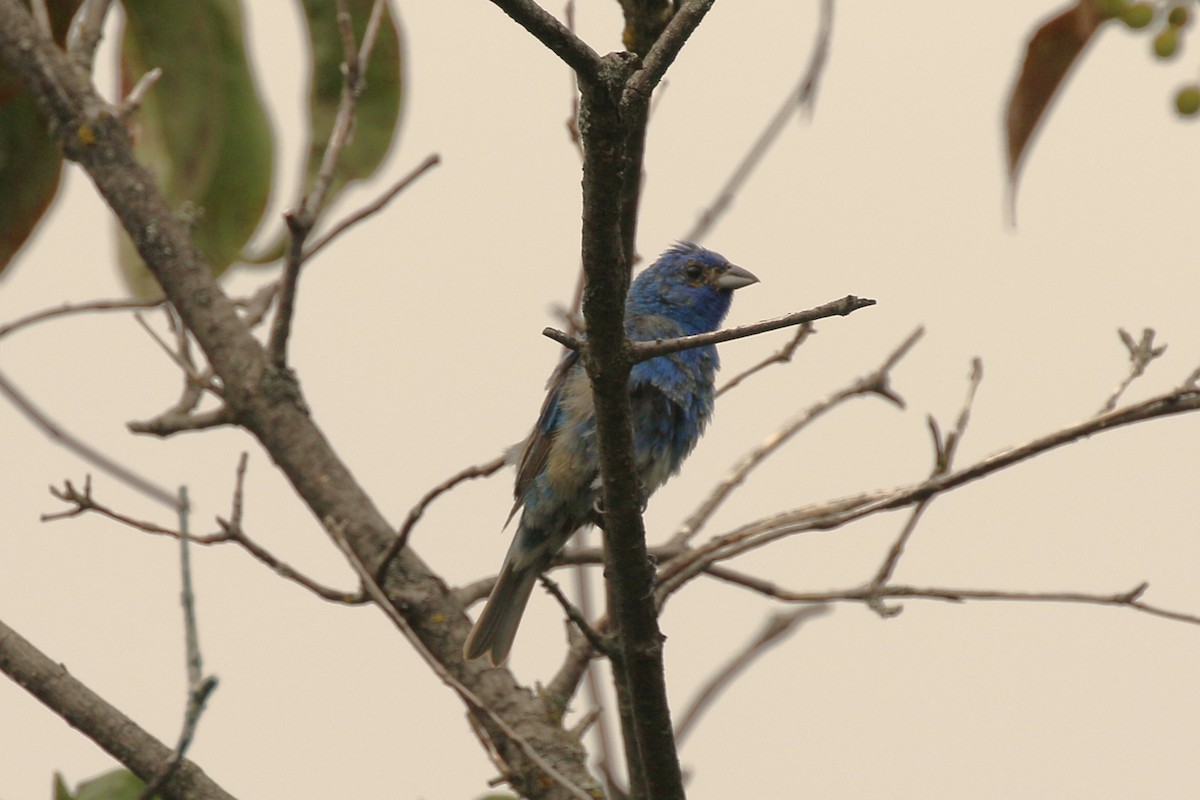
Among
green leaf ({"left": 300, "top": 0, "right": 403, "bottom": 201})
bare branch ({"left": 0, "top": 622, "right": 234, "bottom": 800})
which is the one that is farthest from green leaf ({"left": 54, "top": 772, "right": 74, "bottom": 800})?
green leaf ({"left": 300, "top": 0, "right": 403, "bottom": 201})

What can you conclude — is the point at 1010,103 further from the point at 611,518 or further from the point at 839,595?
the point at 611,518

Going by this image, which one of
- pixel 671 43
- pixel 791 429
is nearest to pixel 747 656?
pixel 791 429

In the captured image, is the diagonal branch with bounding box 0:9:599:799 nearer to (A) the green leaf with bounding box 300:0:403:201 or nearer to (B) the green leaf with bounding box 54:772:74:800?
(A) the green leaf with bounding box 300:0:403:201

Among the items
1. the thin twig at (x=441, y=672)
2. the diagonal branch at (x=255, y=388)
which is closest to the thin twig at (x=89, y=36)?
the diagonal branch at (x=255, y=388)

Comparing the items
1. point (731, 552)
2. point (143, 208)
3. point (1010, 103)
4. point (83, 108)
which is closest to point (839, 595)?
point (731, 552)

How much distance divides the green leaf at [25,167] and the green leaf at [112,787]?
224cm

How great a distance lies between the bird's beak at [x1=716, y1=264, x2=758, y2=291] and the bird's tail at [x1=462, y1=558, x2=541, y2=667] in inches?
53.1

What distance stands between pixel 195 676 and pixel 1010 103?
7.63ft

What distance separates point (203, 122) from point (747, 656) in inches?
96.2

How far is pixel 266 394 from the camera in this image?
13.1ft

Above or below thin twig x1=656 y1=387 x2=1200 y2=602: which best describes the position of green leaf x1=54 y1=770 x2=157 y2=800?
below

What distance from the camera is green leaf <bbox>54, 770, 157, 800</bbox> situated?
310 centimetres

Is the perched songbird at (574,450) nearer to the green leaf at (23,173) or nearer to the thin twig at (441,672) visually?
the thin twig at (441,672)

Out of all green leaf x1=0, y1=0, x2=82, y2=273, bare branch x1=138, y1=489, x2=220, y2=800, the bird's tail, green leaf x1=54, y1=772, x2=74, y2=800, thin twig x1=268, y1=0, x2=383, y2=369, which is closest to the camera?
bare branch x1=138, y1=489, x2=220, y2=800
